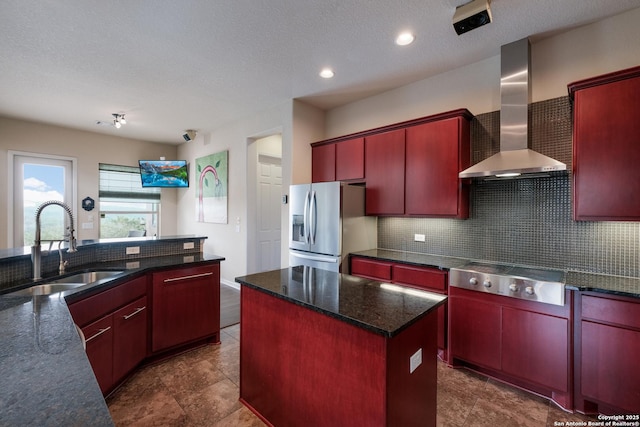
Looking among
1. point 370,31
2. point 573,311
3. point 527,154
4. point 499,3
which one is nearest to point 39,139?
point 370,31

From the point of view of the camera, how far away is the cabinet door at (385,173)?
3.26 m

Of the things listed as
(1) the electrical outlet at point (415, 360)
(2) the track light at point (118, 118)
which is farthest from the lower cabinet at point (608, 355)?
(2) the track light at point (118, 118)

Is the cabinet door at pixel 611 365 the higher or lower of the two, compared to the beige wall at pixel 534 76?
lower

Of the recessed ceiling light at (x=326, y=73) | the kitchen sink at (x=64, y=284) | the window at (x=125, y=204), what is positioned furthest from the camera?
the window at (x=125, y=204)

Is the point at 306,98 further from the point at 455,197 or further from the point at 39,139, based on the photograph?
the point at 39,139

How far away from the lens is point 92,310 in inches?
75.9

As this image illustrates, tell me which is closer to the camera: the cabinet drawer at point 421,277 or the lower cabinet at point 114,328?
the lower cabinet at point 114,328

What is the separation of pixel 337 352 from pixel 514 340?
165 cm

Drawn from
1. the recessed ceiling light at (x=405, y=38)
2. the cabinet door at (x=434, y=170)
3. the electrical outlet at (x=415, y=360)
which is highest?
the recessed ceiling light at (x=405, y=38)

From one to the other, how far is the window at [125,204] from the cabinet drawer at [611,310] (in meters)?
6.39

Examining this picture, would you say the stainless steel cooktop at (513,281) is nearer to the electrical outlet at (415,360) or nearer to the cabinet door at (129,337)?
the electrical outlet at (415,360)

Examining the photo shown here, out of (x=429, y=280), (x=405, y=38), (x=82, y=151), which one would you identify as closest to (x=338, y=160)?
(x=405, y=38)

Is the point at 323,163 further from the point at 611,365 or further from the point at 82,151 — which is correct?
the point at 82,151

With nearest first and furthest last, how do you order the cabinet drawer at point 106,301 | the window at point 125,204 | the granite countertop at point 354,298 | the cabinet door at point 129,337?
1. the granite countertop at point 354,298
2. the cabinet drawer at point 106,301
3. the cabinet door at point 129,337
4. the window at point 125,204
